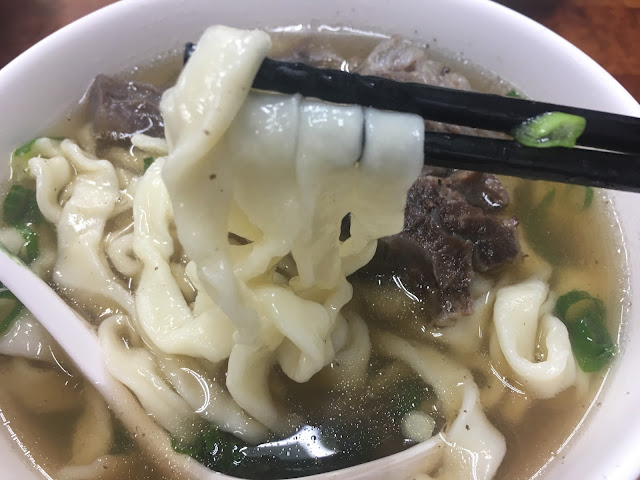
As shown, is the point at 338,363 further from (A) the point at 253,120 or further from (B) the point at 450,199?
(A) the point at 253,120

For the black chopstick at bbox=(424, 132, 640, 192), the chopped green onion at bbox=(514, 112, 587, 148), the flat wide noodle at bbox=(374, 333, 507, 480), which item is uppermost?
the chopped green onion at bbox=(514, 112, 587, 148)

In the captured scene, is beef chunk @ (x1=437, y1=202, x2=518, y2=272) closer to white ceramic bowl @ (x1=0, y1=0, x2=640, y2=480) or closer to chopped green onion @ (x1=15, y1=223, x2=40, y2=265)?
white ceramic bowl @ (x1=0, y1=0, x2=640, y2=480)

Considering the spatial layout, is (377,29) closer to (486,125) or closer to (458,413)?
(486,125)

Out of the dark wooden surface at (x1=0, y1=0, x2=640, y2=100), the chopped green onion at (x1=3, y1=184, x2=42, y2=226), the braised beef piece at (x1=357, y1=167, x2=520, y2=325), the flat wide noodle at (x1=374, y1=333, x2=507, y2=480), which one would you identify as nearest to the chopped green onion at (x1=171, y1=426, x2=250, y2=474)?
the flat wide noodle at (x1=374, y1=333, x2=507, y2=480)

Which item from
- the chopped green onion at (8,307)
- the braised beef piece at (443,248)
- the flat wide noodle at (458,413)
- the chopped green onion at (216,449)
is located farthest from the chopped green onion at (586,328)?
the chopped green onion at (8,307)

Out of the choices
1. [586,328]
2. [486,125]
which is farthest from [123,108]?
[586,328]
